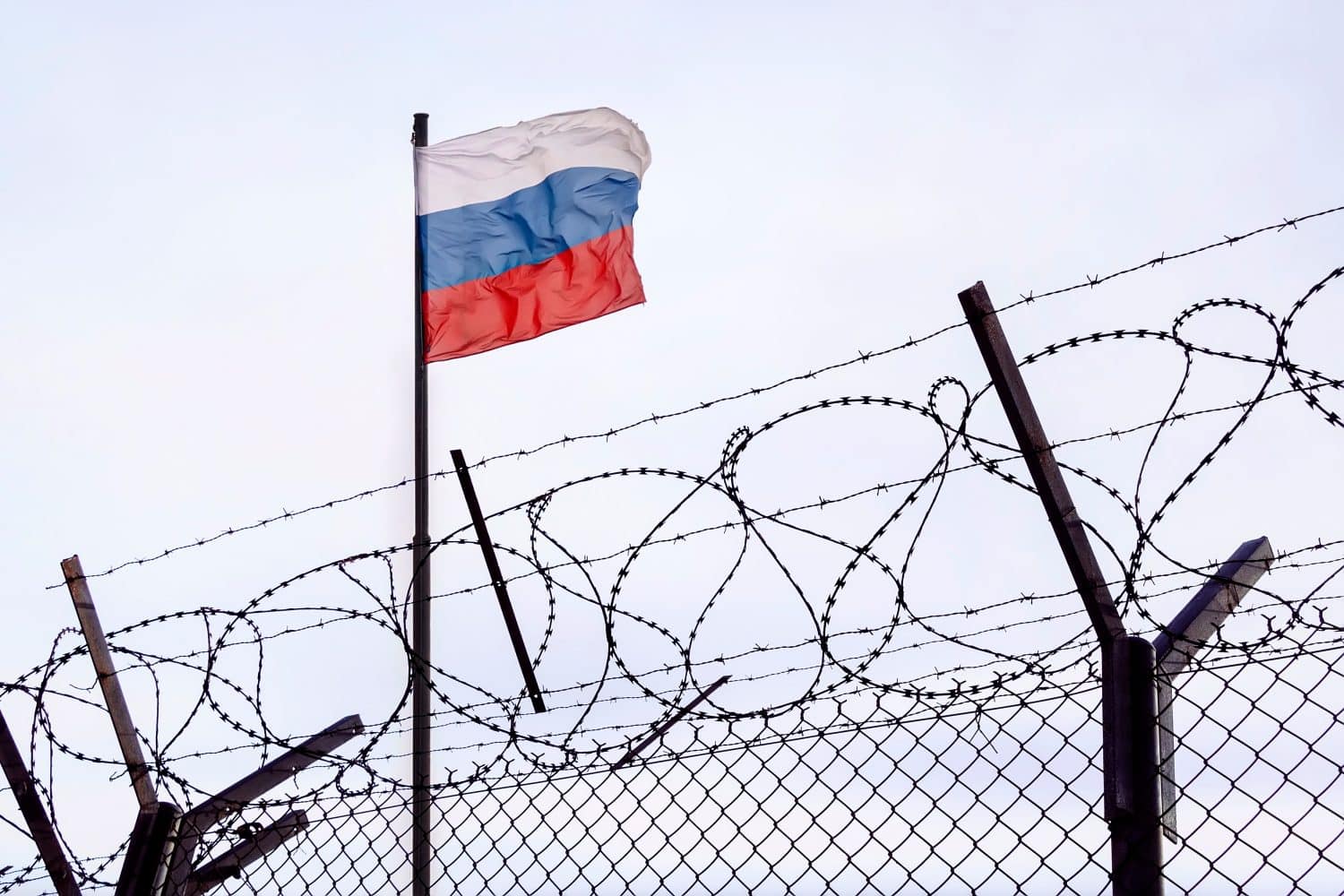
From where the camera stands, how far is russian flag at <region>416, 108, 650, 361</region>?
31.4ft

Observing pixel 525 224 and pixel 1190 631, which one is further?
pixel 525 224

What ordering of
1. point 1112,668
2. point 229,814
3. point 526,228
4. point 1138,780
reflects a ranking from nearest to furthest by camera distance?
point 1138,780 < point 1112,668 < point 229,814 < point 526,228

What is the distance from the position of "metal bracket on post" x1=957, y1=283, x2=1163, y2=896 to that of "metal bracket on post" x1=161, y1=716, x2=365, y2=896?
6.39 ft

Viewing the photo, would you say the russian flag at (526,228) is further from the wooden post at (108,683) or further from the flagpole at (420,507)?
the wooden post at (108,683)

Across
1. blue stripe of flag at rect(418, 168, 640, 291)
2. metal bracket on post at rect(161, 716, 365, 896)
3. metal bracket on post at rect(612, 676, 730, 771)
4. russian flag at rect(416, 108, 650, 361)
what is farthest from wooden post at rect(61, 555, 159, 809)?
blue stripe of flag at rect(418, 168, 640, 291)

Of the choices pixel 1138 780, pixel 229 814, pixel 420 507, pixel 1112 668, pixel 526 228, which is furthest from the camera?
pixel 526 228

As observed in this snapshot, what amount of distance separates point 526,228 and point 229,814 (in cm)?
658

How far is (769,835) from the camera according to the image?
9.25ft

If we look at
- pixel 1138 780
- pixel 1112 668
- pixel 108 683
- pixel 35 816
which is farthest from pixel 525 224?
pixel 1138 780

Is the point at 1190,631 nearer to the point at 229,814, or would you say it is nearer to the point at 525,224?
the point at 229,814

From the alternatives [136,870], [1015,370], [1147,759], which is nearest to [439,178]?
[136,870]

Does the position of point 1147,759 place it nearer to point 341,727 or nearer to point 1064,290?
point 1064,290

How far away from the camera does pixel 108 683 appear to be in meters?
4.42

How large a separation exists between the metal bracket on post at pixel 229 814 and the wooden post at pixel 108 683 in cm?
19
